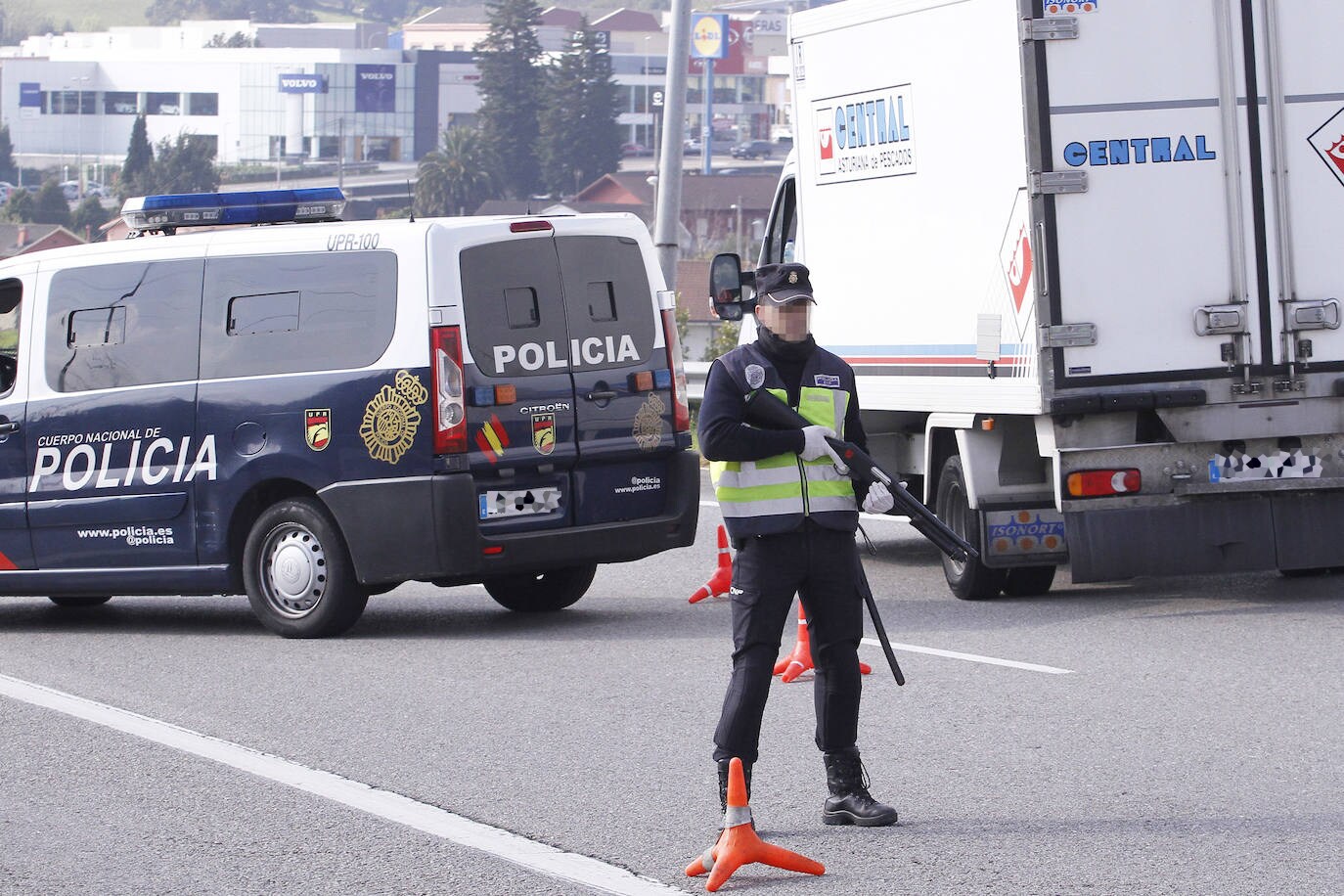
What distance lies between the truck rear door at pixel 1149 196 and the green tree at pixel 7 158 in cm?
16336

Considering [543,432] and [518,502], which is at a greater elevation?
[543,432]

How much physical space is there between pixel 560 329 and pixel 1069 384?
2528mm

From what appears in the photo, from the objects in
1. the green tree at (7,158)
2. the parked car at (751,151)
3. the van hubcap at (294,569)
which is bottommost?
the van hubcap at (294,569)

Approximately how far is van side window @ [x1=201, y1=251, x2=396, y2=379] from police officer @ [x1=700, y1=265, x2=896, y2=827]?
3868mm

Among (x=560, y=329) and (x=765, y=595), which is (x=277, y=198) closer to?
(x=560, y=329)

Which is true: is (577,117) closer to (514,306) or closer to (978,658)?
(514,306)

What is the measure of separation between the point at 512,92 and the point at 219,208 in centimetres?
13258

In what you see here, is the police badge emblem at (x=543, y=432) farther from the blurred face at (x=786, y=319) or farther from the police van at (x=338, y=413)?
the blurred face at (x=786, y=319)

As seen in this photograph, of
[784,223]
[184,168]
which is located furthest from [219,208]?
[184,168]

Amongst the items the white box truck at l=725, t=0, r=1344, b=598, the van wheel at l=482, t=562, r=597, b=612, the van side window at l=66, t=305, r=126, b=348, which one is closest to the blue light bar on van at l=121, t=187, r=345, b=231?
the van side window at l=66, t=305, r=126, b=348

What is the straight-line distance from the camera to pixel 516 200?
14000cm

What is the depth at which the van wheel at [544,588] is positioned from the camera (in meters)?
10.9

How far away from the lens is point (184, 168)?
12625cm

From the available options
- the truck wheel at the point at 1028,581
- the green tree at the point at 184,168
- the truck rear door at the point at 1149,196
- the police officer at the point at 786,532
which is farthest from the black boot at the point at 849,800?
the green tree at the point at 184,168
